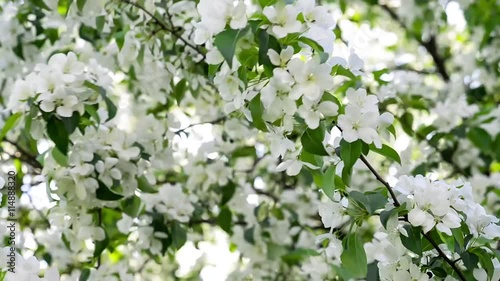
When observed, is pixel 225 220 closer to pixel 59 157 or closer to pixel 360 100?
pixel 59 157

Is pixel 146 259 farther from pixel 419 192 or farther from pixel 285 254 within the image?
pixel 419 192

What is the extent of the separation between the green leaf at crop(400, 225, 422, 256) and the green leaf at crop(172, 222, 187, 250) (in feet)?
2.20

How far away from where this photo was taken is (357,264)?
1.15m

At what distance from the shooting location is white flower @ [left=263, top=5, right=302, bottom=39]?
102 cm

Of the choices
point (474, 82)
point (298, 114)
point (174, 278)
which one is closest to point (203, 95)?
point (174, 278)

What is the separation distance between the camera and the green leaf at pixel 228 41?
102 cm

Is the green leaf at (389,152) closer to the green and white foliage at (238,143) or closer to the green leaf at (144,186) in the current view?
the green and white foliage at (238,143)

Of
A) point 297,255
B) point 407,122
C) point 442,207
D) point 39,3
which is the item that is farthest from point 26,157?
point 442,207

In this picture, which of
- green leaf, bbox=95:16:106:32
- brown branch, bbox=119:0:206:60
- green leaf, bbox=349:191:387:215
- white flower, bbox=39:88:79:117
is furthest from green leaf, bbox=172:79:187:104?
green leaf, bbox=349:191:387:215

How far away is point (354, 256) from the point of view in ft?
3.77

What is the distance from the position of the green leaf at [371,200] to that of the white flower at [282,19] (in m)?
0.27


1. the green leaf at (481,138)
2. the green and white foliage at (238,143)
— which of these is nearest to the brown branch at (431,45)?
the green and white foliage at (238,143)

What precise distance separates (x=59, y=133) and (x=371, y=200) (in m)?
0.58

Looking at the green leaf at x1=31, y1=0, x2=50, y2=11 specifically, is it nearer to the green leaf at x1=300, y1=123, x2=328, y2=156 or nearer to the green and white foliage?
the green and white foliage
